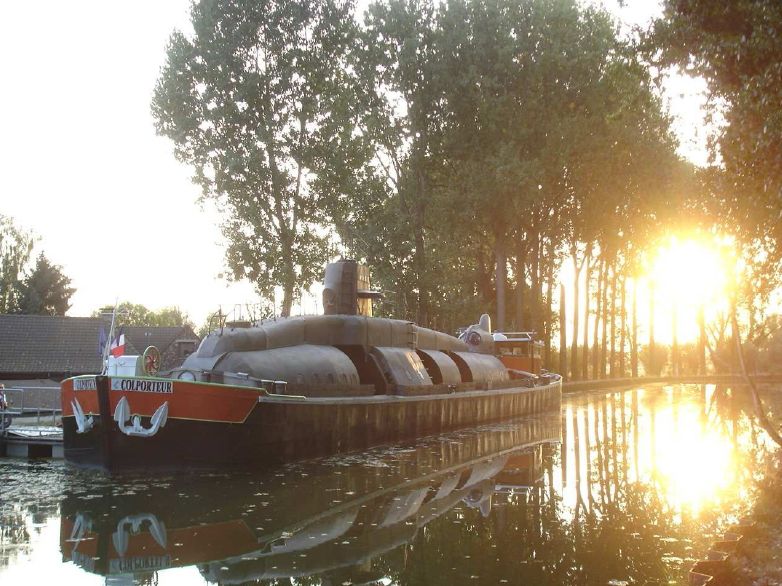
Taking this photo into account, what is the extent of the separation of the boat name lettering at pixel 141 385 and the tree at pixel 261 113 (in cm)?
2429

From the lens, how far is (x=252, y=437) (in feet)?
59.1

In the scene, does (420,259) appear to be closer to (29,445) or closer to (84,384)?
(29,445)

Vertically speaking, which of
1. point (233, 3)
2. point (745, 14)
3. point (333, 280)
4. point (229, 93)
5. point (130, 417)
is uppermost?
point (233, 3)

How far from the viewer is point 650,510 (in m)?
13.4

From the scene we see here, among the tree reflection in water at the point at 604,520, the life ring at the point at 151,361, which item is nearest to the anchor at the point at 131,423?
the life ring at the point at 151,361

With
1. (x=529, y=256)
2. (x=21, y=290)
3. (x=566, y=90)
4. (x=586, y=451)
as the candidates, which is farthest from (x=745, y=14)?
(x=21, y=290)

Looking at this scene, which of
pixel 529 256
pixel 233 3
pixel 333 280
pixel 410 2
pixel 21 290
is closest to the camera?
pixel 333 280

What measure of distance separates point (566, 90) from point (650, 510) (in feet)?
109

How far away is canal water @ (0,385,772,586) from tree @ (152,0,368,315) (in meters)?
22.6

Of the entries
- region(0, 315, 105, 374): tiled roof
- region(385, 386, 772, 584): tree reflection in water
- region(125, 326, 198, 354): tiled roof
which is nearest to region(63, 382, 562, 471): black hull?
region(385, 386, 772, 584): tree reflection in water

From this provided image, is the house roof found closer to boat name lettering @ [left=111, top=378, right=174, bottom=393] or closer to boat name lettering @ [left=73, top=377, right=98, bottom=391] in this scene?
boat name lettering @ [left=73, top=377, right=98, bottom=391]

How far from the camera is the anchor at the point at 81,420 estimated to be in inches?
716

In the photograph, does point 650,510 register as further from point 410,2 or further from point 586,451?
point 410,2

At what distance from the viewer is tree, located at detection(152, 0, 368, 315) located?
1623 inches
